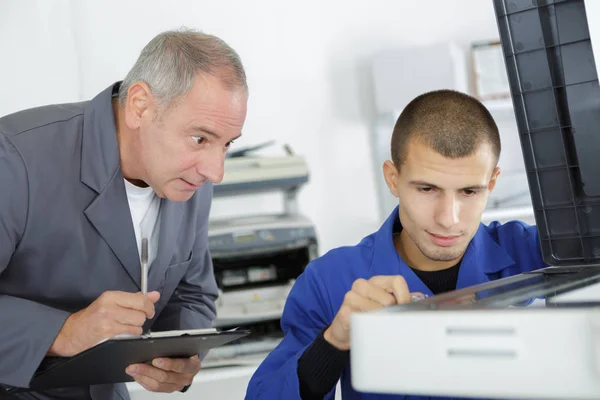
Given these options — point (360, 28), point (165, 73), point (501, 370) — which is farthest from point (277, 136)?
point (501, 370)

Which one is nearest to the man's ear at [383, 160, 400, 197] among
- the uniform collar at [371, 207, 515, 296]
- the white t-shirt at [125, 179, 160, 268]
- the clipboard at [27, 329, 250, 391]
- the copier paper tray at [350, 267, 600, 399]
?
the uniform collar at [371, 207, 515, 296]

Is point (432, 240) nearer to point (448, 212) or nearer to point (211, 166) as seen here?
point (448, 212)

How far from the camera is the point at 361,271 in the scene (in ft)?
4.23

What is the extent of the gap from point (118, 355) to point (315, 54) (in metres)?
2.91

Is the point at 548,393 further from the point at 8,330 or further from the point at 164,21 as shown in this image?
the point at 164,21

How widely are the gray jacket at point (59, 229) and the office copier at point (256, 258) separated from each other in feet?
3.51

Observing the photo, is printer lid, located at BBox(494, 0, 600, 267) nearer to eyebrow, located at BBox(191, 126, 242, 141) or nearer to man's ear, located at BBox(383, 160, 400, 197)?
man's ear, located at BBox(383, 160, 400, 197)

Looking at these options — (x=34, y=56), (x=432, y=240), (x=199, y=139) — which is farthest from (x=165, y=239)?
(x=34, y=56)

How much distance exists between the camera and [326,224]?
3869 millimetres

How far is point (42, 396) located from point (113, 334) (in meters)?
0.33

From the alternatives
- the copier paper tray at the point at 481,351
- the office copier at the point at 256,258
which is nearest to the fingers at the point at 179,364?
the copier paper tray at the point at 481,351

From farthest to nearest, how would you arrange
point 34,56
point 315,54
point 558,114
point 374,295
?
point 315,54
point 34,56
point 558,114
point 374,295

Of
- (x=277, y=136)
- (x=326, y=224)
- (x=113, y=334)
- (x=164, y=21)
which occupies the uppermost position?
(x=164, y=21)

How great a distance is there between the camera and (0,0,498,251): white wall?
3611 mm
